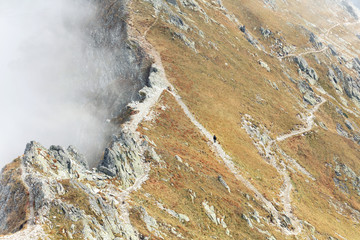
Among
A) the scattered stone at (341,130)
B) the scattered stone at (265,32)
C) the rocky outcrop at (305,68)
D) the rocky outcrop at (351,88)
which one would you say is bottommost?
the scattered stone at (341,130)

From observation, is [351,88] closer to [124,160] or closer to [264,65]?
[264,65]

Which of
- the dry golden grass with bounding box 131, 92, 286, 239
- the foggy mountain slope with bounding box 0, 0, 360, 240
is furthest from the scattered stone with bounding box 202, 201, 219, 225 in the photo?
the dry golden grass with bounding box 131, 92, 286, 239

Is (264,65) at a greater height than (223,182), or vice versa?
(264,65)

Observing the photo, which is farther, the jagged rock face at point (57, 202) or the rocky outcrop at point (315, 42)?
the rocky outcrop at point (315, 42)

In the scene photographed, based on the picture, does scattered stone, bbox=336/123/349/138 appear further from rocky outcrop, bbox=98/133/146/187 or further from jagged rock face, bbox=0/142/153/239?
jagged rock face, bbox=0/142/153/239

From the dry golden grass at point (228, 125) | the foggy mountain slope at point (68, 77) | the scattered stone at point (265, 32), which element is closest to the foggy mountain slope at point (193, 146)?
the dry golden grass at point (228, 125)

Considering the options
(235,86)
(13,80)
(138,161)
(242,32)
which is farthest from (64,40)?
(138,161)

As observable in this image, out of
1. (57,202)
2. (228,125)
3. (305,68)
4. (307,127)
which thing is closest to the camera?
(57,202)

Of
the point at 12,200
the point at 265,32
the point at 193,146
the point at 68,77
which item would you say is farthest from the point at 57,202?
the point at 265,32

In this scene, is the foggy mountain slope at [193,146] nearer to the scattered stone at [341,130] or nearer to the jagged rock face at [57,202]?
the jagged rock face at [57,202]

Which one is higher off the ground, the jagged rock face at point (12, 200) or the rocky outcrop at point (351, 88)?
the rocky outcrop at point (351, 88)
